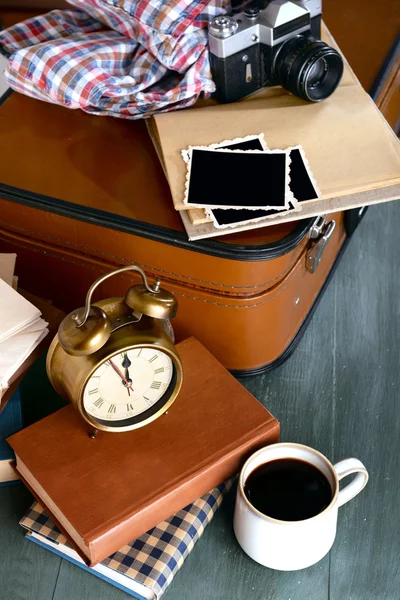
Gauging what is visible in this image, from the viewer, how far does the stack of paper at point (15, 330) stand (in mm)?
829

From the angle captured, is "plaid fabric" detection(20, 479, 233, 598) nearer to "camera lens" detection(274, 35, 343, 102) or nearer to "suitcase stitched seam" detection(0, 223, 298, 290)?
"suitcase stitched seam" detection(0, 223, 298, 290)

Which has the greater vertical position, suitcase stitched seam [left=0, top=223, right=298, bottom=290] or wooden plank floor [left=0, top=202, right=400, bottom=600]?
suitcase stitched seam [left=0, top=223, right=298, bottom=290]

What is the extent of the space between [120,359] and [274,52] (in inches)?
18.1

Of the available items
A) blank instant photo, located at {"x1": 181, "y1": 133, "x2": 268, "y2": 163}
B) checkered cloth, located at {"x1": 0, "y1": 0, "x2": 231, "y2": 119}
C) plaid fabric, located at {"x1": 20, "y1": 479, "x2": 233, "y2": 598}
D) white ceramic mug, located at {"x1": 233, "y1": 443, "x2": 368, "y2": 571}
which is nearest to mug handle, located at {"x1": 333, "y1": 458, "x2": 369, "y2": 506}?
white ceramic mug, located at {"x1": 233, "y1": 443, "x2": 368, "y2": 571}

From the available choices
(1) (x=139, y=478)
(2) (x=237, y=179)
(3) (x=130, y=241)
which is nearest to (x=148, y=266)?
(3) (x=130, y=241)

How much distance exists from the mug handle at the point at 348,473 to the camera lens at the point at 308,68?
0.47m

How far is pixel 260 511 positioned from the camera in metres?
0.78

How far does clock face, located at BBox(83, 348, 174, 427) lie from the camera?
0.81m

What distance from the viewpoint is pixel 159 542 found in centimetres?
81

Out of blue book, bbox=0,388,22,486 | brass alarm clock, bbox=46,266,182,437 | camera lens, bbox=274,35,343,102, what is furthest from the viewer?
camera lens, bbox=274,35,343,102

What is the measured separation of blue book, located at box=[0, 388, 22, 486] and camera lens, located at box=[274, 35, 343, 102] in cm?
51

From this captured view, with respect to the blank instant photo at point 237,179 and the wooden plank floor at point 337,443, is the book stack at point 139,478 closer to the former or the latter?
the wooden plank floor at point 337,443

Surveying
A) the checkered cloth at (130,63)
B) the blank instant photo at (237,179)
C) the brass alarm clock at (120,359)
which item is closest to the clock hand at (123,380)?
the brass alarm clock at (120,359)

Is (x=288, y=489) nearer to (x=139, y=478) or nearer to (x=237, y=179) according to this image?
(x=139, y=478)
